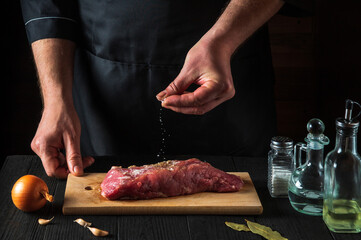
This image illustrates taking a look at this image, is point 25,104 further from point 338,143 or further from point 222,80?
point 338,143

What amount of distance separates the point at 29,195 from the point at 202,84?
66cm

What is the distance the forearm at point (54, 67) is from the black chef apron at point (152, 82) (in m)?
0.13

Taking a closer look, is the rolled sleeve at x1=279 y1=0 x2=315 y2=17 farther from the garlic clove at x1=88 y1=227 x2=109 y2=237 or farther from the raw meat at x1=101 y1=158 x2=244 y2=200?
the garlic clove at x1=88 y1=227 x2=109 y2=237

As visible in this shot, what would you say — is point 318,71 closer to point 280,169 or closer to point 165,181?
point 280,169

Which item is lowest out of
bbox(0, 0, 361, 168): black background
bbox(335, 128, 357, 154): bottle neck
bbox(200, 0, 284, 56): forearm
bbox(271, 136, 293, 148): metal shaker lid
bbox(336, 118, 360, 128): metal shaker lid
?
bbox(0, 0, 361, 168): black background

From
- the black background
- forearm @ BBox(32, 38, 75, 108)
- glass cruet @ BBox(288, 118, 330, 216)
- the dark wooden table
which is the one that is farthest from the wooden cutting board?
the black background

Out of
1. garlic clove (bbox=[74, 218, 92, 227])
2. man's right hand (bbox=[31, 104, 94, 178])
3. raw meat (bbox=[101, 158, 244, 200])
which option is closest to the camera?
garlic clove (bbox=[74, 218, 92, 227])

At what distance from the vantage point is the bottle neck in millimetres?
1423

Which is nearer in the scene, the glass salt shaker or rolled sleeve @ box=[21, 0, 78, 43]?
the glass salt shaker

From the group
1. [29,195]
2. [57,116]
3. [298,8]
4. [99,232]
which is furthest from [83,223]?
[298,8]

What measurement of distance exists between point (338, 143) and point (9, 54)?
2211 millimetres

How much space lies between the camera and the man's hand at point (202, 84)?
1693 millimetres

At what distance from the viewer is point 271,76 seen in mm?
2342

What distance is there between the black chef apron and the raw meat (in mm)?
477
